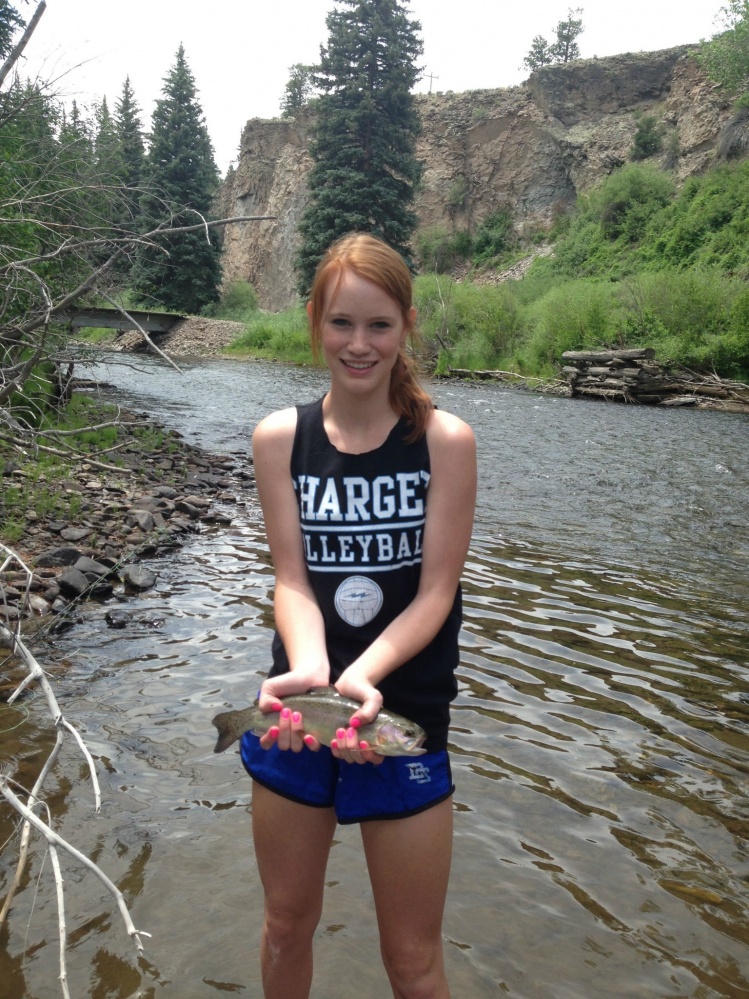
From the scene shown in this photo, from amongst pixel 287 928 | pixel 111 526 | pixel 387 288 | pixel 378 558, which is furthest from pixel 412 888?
pixel 111 526

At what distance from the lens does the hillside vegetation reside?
105 feet

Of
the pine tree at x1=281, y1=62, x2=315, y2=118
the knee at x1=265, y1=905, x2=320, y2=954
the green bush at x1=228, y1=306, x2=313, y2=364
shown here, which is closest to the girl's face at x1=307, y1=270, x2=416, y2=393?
the knee at x1=265, y1=905, x2=320, y2=954

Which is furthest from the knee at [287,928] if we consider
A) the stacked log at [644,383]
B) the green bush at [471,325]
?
the green bush at [471,325]

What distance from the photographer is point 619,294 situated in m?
36.4

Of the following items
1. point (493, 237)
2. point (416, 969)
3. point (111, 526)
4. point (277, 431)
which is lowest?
point (111, 526)

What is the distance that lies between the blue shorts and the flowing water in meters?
0.98

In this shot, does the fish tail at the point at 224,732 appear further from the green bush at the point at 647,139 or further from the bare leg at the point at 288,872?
the green bush at the point at 647,139

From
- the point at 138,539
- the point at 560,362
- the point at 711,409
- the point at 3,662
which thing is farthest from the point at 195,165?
the point at 3,662

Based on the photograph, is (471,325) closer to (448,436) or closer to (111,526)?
(111,526)

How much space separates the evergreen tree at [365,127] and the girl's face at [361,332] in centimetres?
4666

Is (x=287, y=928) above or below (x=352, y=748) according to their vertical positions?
below

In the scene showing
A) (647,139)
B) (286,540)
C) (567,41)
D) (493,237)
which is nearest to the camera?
(286,540)

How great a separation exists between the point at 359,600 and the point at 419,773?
1.58 feet

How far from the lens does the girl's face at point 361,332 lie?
2402mm
